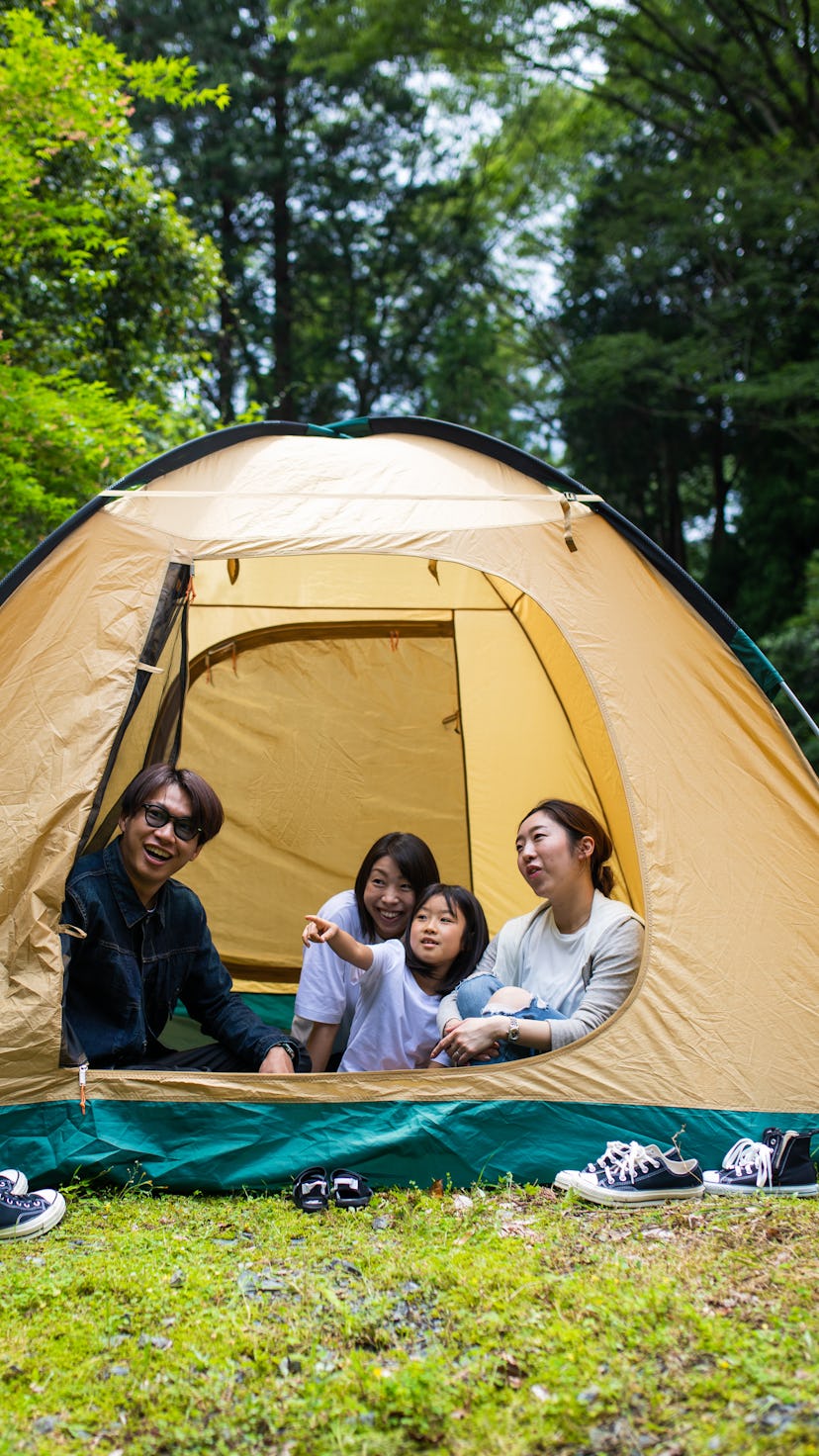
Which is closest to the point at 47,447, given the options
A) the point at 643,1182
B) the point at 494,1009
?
the point at 494,1009

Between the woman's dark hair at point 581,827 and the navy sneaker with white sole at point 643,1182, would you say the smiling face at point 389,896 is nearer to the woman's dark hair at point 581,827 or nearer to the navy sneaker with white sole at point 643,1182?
the woman's dark hair at point 581,827

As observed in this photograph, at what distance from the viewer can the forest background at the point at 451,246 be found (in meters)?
5.90

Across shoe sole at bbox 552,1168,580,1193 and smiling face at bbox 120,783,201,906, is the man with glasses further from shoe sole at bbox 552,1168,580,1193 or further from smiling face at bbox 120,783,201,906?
shoe sole at bbox 552,1168,580,1193

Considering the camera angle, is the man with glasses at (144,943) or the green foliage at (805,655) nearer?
the man with glasses at (144,943)

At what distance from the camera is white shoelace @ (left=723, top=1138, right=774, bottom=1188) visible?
7.98ft

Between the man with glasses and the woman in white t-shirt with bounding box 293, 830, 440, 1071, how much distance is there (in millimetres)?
227

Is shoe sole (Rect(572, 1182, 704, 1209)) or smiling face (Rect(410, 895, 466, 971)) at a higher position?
smiling face (Rect(410, 895, 466, 971))

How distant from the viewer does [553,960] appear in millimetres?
2949

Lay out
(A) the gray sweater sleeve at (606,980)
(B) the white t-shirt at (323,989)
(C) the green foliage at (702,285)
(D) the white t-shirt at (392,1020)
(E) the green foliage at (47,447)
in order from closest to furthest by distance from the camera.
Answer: (A) the gray sweater sleeve at (606,980), (D) the white t-shirt at (392,1020), (B) the white t-shirt at (323,989), (E) the green foliage at (47,447), (C) the green foliage at (702,285)

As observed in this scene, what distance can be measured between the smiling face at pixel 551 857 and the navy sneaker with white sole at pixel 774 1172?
755 millimetres

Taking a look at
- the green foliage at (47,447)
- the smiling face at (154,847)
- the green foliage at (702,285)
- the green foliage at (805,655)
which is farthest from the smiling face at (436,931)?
the green foliage at (702,285)

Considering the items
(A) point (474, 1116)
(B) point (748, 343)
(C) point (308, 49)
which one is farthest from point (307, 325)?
(A) point (474, 1116)

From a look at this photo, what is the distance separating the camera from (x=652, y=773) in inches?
109

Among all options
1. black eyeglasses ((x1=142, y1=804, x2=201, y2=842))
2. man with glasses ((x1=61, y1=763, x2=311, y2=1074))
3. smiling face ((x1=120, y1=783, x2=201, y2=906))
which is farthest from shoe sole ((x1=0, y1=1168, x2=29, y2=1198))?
black eyeglasses ((x1=142, y1=804, x2=201, y2=842))
